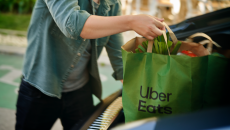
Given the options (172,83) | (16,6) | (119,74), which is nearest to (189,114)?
(172,83)

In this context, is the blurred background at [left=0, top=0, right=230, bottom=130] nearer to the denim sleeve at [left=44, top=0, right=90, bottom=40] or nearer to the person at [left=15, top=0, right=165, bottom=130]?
the person at [left=15, top=0, right=165, bottom=130]

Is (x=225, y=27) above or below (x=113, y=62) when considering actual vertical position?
above

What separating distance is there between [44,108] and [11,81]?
115 inches

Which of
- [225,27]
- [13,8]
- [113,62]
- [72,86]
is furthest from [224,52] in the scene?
[13,8]

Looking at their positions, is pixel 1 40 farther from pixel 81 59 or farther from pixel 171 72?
pixel 171 72

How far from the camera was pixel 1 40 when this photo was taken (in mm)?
6277

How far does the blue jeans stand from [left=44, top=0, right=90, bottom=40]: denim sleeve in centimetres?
62

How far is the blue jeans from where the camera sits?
1.38 meters

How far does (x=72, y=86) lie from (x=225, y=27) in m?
1.18

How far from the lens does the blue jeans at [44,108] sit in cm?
138

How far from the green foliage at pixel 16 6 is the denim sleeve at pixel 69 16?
8605mm

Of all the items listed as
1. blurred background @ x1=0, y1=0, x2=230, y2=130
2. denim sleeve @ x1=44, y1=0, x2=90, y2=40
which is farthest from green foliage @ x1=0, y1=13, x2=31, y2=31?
denim sleeve @ x1=44, y1=0, x2=90, y2=40

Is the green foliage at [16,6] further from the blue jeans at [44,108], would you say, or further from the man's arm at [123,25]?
the man's arm at [123,25]

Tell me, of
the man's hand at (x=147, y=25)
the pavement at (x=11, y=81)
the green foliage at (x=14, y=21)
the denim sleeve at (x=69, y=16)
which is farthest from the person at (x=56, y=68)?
the green foliage at (x=14, y=21)
